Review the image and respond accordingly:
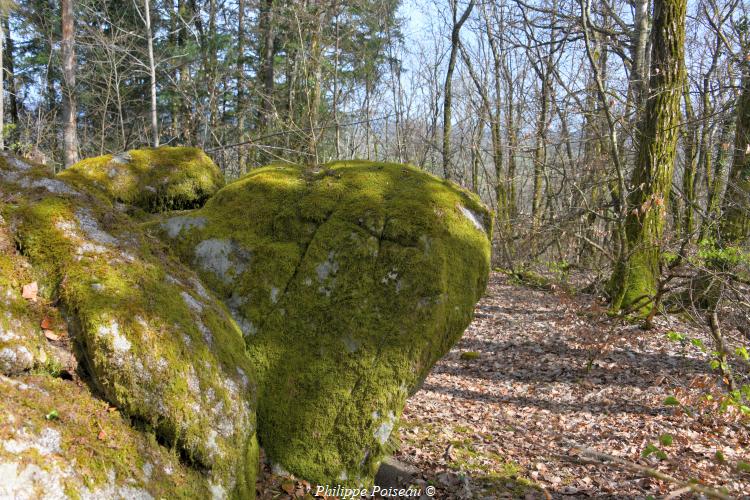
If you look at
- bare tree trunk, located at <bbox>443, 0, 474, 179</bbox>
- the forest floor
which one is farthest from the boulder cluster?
bare tree trunk, located at <bbox>443, 0, 474, 179</bbox>

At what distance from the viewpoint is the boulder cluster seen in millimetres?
2477

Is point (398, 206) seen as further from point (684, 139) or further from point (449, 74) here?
point (449, 74)

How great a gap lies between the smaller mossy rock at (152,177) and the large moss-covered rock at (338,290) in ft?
3.25

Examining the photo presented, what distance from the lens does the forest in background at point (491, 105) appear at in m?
7.21

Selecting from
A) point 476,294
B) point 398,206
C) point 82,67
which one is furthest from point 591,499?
point 82,67

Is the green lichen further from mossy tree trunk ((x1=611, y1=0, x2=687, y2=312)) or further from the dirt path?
mossy tree trunk ((x1=611, y1=0, x2=687, y2=312))

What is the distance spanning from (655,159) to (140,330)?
737 centimetres

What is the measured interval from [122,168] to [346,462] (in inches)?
163

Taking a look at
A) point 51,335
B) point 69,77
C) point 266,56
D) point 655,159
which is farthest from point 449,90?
point 51,335

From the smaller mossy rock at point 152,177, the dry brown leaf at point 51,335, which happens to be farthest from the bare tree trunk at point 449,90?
the dry brown leaf at point 51,335

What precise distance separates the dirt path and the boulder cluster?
3.11 feet

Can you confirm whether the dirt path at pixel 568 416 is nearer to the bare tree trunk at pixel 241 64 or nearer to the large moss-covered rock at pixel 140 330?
the large moss-covered rock at pixel 140 330

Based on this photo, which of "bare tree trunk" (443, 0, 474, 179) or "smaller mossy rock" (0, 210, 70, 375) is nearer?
"smaller mossy rock" (0, 210, 70, 375)

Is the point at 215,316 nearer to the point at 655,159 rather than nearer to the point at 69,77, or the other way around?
the point at 655,159
